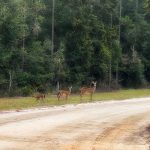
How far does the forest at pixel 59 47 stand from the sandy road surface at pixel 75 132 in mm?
20936

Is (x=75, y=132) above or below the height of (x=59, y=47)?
below

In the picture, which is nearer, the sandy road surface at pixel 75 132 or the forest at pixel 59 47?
the sandy road surface at pixel 75 132

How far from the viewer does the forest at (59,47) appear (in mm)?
44125

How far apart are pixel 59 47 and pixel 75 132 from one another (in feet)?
115

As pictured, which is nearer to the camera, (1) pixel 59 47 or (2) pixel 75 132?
(2) pixel 75 132

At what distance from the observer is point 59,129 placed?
59.0 ft

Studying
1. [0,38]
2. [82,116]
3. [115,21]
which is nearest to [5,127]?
[82,116]

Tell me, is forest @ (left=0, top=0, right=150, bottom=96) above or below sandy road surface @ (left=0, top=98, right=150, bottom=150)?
above

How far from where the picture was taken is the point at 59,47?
52.1 metres

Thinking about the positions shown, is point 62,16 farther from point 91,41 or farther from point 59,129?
point 59,129

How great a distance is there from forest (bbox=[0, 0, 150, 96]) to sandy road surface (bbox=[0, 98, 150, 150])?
2094cm

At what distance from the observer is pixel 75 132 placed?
17281 mm

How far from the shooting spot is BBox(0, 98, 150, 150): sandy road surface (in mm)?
14156

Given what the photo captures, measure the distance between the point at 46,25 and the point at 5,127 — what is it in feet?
121
